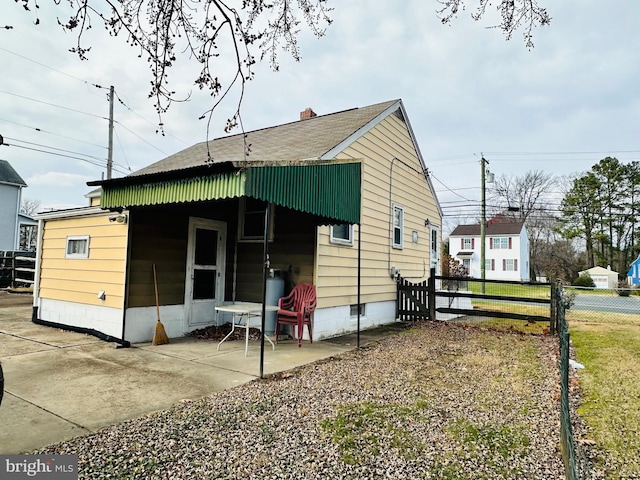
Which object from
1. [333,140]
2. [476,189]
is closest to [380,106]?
[333,140]

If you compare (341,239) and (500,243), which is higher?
Answer: (500,243)

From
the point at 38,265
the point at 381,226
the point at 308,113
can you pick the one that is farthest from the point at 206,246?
the point at 308,113

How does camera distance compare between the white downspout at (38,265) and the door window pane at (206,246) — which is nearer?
the door window pane at (206,246)

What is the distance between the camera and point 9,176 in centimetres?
2223

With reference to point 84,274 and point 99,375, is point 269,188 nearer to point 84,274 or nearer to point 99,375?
point 99,375

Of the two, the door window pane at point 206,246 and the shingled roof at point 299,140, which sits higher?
the shingled roof at point 299,140

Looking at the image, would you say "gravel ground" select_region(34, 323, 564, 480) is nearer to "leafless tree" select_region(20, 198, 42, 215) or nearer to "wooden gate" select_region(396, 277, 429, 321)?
"wooden gate" select_region(396, 277, 429, 321)

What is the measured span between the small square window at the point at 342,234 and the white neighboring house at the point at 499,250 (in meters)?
28.2

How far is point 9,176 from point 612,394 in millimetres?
28774

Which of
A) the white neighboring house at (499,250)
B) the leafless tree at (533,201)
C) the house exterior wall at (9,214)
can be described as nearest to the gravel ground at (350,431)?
the house exterior wall at (9,214)

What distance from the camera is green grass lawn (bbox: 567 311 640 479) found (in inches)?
110

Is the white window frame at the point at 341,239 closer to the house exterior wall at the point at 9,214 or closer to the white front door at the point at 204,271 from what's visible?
the white front door at the point at 204,271

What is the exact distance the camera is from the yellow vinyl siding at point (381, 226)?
745 centimetres

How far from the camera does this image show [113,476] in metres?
2.34
